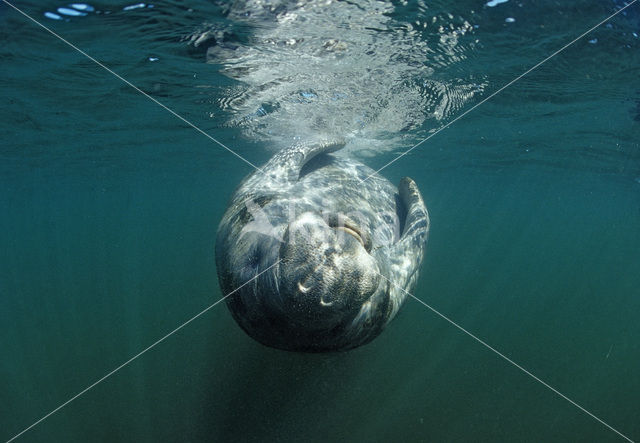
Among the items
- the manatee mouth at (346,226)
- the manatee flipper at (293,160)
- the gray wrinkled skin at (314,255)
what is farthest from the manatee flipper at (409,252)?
the manatee flipper at (293,160)

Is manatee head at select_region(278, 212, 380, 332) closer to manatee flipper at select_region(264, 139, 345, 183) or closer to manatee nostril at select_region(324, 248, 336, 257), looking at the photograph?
manatee nostril at select_region(324, 248, 336, 257)

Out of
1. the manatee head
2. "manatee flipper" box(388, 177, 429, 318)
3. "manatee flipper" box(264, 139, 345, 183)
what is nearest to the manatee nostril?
the manatee head

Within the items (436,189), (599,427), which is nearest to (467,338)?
(599,427)

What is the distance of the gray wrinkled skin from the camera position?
7.34 feet

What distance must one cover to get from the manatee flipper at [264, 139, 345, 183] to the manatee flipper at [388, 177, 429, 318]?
6.70ft

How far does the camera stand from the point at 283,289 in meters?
2.30

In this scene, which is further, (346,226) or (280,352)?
(280,352)

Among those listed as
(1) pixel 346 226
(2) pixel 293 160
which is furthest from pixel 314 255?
(2) pixel 293 160

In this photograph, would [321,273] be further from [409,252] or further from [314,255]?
[409,252]

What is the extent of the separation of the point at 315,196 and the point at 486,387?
7377 millimetres

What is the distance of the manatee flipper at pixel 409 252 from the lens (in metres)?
4.25

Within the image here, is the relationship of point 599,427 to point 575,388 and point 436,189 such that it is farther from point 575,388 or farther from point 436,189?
point 436,189

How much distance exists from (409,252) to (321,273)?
10.4 feet

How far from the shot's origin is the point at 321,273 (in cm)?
218
